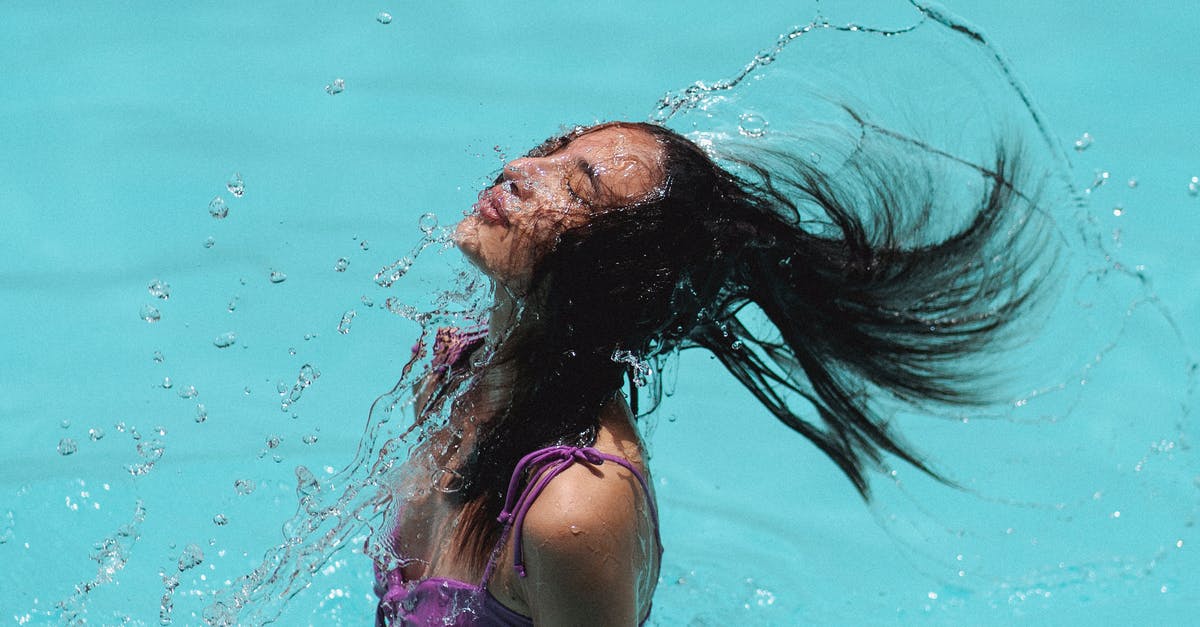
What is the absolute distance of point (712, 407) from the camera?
374 cm

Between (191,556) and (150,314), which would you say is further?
(150,314)

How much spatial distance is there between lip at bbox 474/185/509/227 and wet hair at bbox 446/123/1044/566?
0.24ft

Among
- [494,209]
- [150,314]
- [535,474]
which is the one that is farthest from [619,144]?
[150,314]

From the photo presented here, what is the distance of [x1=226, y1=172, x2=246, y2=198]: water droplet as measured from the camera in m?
4.03

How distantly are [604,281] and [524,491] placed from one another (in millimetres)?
286

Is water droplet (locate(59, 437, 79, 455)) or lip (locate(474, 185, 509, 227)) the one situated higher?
lip (locate(474, 185, 509, 227))

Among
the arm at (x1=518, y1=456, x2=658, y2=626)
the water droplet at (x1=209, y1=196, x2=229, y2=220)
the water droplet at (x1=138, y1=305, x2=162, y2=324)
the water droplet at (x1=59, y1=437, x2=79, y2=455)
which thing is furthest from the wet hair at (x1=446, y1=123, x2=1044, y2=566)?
the water droplet at (x1=209, y1=196, x2=229, y2=220)

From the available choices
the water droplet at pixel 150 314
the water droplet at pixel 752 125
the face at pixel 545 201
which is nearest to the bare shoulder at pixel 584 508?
the face at pixel 545 201

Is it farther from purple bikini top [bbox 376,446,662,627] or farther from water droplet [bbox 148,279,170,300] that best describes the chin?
water droplet [bbox 148,279,170,300]

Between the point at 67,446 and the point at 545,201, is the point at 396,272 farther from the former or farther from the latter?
the point at 545,201

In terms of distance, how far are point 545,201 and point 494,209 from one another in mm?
69

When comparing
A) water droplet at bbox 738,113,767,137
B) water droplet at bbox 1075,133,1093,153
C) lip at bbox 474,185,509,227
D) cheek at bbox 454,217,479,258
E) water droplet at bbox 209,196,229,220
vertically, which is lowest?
water droplet at bbox 209,196,229,220

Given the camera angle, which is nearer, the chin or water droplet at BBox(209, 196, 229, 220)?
the chin

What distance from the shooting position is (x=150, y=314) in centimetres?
376
